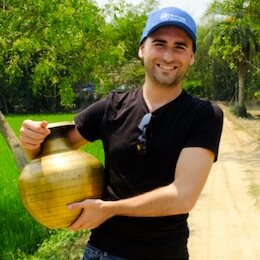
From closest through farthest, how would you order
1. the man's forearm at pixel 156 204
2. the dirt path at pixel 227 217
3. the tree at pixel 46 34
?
the man's forearm at pixel 156 204 → the dirt path at pixel 227 217 → the tree at pixel 46 34

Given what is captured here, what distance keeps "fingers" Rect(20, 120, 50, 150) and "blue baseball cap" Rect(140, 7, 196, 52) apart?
0.50 m

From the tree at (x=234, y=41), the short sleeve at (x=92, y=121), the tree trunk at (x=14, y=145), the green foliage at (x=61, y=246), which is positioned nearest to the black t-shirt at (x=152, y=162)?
the short sleeve at (x=92, y=121)

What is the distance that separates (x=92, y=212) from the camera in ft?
5.88

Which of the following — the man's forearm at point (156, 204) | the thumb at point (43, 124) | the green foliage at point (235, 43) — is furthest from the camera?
Answer: the green foliage at point (235, 43)

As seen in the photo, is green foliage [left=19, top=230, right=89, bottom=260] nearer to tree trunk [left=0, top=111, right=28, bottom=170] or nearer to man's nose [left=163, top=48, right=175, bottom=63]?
tree trunk [left=0, top=111, right=28, bottom=170]

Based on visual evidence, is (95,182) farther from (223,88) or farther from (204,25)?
(223,88)

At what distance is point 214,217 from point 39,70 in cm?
259

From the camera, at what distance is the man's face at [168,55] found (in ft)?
6.08

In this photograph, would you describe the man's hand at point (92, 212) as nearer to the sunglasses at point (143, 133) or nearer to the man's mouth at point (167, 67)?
the sunglasses at point (143, 133)

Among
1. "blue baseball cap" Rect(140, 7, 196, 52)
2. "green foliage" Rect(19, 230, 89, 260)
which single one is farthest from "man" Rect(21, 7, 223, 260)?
"green foliage" Rect(19, 230, 89, 260)

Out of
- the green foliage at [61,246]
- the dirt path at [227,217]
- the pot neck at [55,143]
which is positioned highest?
the pot neck at [55,143]

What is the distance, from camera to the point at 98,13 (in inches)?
236

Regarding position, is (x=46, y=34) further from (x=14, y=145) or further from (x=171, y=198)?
(x=171, y=198)

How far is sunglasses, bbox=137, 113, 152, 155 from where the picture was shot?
1.82m
